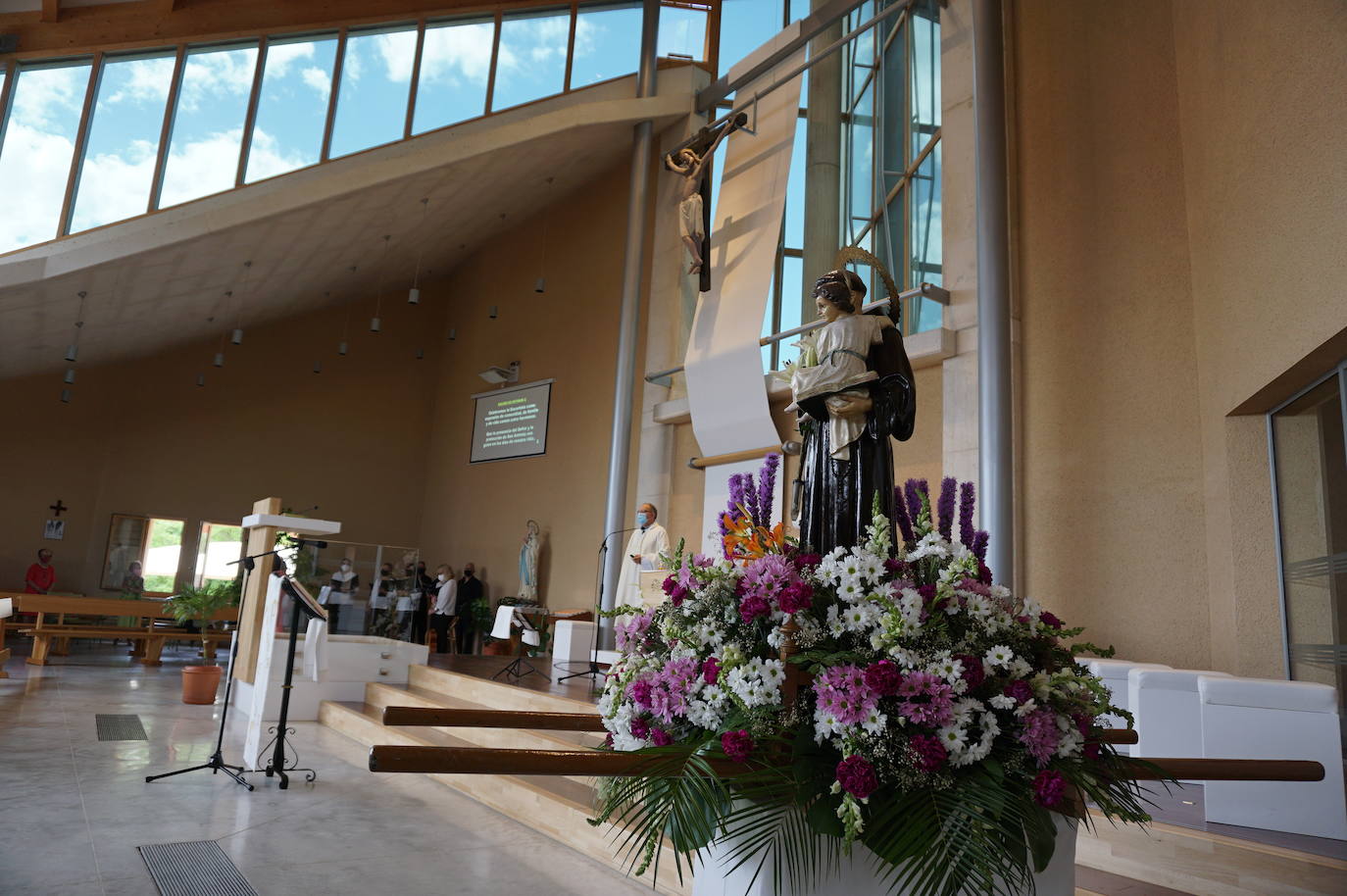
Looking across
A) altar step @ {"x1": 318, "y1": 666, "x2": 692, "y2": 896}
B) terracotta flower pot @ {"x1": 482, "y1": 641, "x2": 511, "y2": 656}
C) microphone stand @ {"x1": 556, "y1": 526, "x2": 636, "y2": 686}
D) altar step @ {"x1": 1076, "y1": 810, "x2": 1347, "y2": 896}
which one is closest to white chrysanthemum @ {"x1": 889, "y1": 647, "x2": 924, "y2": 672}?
altar step @ {"x1": 318, "y1": 666, "x2": 692, "y2": 896}

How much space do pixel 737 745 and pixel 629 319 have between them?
33.3 feet

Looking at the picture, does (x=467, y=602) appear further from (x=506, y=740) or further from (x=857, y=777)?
(x=857, y=777)

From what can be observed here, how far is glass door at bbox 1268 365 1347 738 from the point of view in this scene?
169 inches

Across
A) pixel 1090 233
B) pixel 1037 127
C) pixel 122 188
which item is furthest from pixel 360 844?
pixel 122 188

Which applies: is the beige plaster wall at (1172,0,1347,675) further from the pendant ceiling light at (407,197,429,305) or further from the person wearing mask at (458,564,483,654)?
the person wearing mask at (458,564,483,654)

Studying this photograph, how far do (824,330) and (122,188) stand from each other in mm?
10805

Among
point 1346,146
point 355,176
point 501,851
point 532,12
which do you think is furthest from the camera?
point 532,12

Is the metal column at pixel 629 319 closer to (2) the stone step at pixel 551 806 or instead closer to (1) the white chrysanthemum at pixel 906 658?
(2) the stone step at pixel 551 806

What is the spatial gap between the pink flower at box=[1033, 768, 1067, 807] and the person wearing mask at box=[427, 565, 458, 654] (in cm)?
1207

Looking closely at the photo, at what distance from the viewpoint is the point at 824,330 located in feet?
8.48

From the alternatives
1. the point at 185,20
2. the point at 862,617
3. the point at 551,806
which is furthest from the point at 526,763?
the point at 185,20

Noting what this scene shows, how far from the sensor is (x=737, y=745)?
54.9 inches

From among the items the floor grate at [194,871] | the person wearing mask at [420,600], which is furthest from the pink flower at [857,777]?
the person wearing mask at [420,600]

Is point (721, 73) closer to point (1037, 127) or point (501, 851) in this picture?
point (1037, 127)
